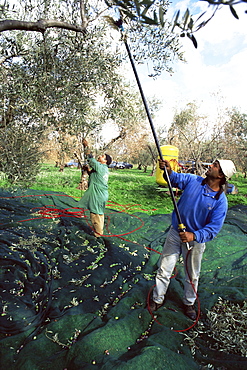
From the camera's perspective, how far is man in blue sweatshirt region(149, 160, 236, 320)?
131 inches

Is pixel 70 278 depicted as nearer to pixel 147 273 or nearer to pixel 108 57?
pixel 147 273

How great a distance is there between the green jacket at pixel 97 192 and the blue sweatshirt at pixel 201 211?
3.27 m

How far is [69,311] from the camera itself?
137 inches

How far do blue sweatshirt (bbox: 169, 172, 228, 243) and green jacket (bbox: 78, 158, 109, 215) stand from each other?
327cm

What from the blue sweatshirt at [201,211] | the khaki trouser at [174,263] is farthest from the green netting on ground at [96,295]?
the blue sweatshirt at [201,211]

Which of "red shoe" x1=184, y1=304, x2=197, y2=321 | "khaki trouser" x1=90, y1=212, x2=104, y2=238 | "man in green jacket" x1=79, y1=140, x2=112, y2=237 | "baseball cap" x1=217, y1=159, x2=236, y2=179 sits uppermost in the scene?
"baseball cap" x1=217, y1=159, x2=236, y2=179

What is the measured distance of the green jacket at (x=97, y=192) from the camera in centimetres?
659

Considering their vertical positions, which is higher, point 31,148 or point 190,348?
point 31,148

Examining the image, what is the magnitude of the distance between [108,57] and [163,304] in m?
5.34

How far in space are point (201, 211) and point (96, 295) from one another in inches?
83.5

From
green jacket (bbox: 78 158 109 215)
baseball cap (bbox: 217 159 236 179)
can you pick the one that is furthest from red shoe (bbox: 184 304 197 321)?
green jacket (bbox: 78 158 109 215)

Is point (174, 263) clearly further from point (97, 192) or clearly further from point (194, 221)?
point (97, 192)

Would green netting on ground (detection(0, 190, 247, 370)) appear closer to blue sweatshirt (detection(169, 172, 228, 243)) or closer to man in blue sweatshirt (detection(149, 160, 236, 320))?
man in blue sweatshirt (detection(149, 160, 236, 320))

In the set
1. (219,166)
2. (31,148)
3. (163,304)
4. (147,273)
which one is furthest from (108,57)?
(163,304)
